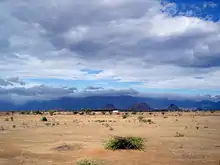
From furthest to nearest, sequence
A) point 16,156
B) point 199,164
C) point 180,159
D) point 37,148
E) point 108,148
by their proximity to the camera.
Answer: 1. point 37,148
2. point 108,148
3. point 16,156
4. point 180,159
5. point 199,164

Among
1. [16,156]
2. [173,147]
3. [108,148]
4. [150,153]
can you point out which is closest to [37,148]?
[16,156]

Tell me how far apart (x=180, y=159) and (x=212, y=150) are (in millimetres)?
4836

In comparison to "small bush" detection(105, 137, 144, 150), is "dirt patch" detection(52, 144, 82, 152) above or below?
below

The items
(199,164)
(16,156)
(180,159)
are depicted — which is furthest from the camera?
(16,156)

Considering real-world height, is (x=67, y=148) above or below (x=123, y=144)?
below

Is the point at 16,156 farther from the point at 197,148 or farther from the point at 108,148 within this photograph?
the point at 197,148

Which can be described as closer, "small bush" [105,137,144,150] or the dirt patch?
"small bush" [105,137,144,150]

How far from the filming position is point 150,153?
21328 mm

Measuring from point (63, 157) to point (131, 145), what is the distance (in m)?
5.16

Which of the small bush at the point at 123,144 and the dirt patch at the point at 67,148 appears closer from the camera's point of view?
the small bush at the point at 123,144

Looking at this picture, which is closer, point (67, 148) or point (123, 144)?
point (123, 144)

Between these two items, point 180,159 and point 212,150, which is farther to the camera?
point 212,150

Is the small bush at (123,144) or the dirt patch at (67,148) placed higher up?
the small bush at (123,144)

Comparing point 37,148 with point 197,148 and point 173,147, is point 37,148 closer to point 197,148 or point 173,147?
point 173,147
